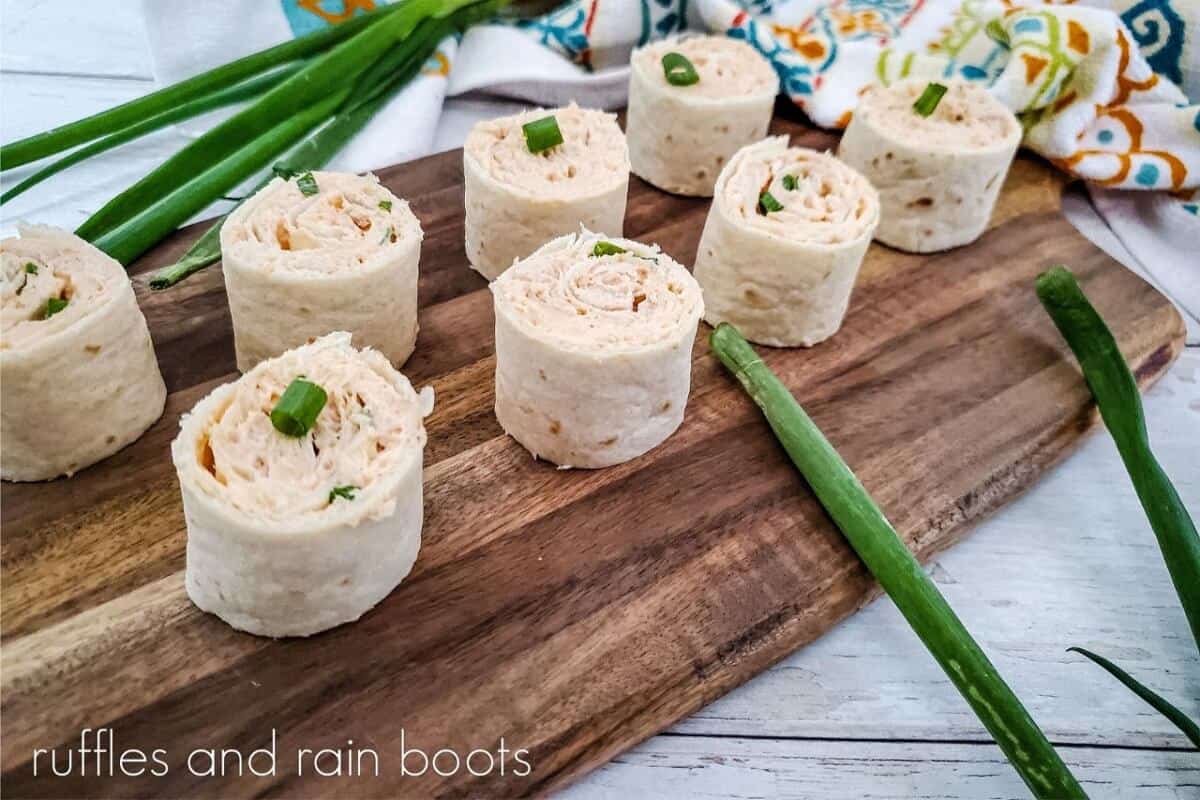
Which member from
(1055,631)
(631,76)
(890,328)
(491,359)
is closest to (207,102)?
(491,359)

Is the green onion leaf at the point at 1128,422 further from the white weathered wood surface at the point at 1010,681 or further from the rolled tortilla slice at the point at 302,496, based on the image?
the rolled tortilla slice at the point at 302,496

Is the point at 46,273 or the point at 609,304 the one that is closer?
the point at 46,273

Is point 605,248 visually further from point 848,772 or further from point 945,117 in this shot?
point 945,117

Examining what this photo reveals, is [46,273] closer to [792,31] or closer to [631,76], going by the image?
[631,76]

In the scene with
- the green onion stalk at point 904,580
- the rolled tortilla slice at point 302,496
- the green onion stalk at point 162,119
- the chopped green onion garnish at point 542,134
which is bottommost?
the green onion stalk at point 904,580

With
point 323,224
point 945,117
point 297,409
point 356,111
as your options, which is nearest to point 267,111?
point 356,111

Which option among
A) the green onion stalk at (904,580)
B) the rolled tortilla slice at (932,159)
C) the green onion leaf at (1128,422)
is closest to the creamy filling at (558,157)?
the green onion stalk at (904,580)
